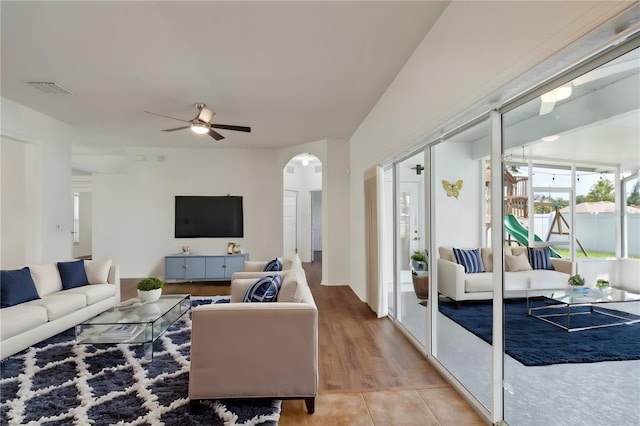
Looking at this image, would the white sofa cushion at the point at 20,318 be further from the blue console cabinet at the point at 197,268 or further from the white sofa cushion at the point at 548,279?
the white sofa cushion at the point at 548,279

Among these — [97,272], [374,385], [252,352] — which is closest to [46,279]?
[97,272]

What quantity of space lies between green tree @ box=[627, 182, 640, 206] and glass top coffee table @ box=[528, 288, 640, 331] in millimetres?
391

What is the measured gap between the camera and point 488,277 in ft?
7.31

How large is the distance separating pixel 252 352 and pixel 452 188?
218 cm

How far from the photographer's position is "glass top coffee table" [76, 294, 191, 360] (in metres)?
2.92

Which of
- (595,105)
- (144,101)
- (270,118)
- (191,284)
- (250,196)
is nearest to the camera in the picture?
(595,105)

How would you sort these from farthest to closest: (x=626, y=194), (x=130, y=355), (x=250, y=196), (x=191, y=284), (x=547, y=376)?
(x=250, y=196) → (x=191, y=284) → (x=130, y=355) → (x=547, y=376) → (x=626, y=194)

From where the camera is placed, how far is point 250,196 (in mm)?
7227

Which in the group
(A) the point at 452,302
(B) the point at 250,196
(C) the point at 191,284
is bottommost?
(C) the point at 191,284

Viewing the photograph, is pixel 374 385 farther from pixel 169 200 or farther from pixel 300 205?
pixel 300 205

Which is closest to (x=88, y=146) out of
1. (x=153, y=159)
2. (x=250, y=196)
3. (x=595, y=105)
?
(x=153, y=159)

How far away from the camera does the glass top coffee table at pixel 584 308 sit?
1.46 meters

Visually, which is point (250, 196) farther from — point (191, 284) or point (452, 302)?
point (452, 302)

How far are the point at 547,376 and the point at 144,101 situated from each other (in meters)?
5.18
